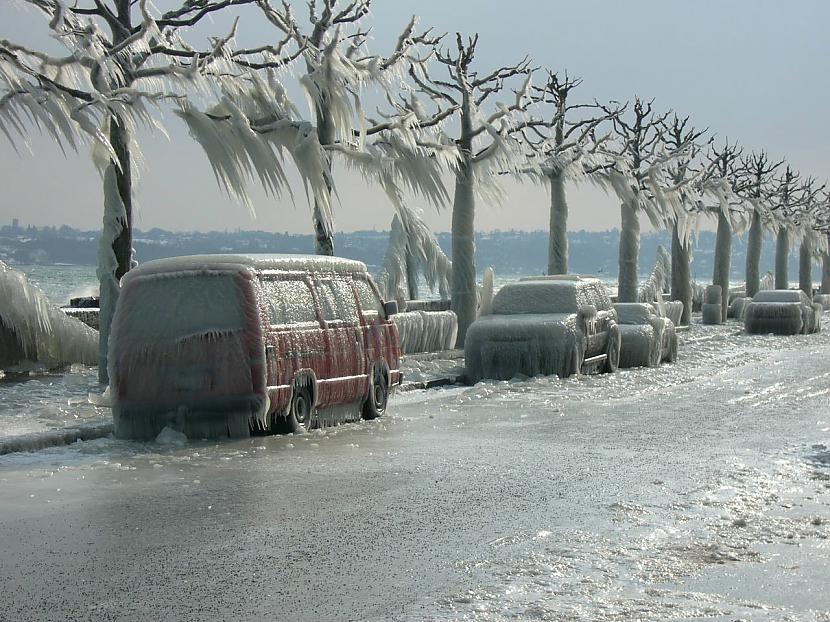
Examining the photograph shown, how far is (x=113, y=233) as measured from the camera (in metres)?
20.6

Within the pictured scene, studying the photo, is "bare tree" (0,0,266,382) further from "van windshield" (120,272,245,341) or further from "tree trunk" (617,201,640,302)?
"tree trunk" (617,201,640,302)

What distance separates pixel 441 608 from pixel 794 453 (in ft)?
23.3

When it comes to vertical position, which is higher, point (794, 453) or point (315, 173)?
point (315, 173)

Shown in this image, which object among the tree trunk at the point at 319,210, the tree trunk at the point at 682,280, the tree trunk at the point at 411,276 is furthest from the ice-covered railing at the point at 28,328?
the tree trunk at the point at 682,280

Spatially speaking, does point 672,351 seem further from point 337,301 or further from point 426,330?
point 337,301

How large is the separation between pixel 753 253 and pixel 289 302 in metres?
58.7

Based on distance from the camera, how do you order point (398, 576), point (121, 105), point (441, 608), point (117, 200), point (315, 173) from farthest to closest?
point (315, 173) → point (117, 200) → point (121, 105) → point (398, 576) → point (441, 608)

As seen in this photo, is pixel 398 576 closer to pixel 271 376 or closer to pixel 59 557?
pixel 59 557

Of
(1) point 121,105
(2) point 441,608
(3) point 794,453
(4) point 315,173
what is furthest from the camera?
(4) point 315,173

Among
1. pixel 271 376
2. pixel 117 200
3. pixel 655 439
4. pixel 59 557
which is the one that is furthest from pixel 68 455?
pixel 117 200

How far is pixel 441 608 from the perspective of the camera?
6383 millimetres

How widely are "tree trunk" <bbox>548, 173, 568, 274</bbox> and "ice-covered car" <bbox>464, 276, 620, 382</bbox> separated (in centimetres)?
1579

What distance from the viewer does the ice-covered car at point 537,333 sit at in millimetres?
22266

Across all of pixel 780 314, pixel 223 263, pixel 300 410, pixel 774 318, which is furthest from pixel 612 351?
pixel 774 318
